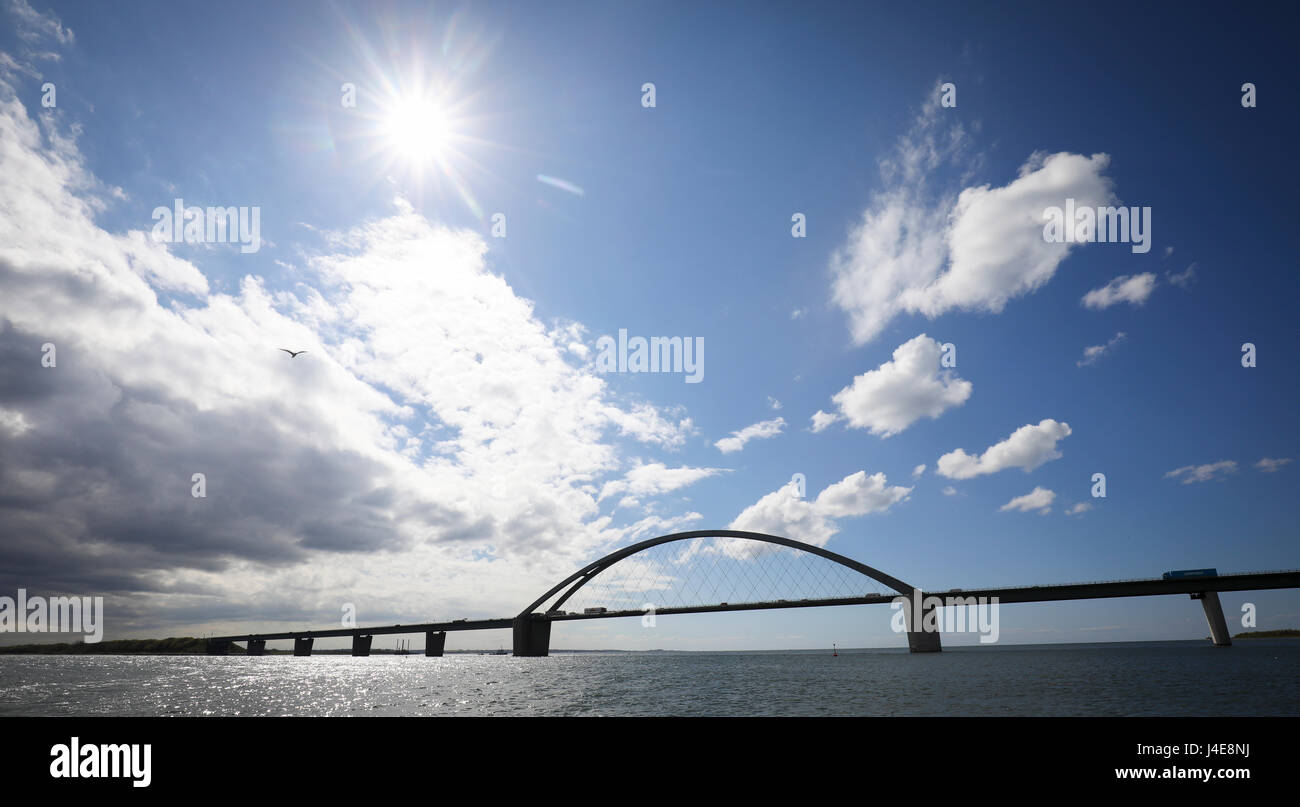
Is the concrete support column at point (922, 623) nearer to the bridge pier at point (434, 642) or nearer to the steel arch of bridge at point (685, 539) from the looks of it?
the steel arch of bridge at point (685, 539)

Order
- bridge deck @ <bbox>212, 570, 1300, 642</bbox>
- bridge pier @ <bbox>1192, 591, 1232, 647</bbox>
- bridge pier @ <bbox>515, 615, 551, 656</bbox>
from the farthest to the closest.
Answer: bridge pier @ <bbox>515, 615, 551, 656</bbox> → bridge pier @ <bbox>1192, 591, 1232, 647</bbox> → bridge deck @ <bbox>212, 570, 1300, 642</bbox>

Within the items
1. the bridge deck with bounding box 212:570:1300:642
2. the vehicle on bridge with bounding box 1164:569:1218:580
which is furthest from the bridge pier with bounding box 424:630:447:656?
the vehicle on bridge with bounding box 1164:569:1218:580

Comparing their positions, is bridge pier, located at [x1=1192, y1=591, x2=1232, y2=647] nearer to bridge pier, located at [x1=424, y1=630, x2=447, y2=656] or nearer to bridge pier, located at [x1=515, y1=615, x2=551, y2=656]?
bridge pier, located at [x1=515, y1=615, x2=551, y2=656]

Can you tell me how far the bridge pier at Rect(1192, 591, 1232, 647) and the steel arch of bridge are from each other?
53768 mm

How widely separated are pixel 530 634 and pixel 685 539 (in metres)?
52.8

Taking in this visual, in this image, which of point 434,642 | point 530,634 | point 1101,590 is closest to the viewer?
point 1101,590

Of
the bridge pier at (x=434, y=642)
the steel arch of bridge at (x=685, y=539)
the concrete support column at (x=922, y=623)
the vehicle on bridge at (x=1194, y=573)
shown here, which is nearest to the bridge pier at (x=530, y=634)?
the steel arch of bridge at (x=685, y=539)

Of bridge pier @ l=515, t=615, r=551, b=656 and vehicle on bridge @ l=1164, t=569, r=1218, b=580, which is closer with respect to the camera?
vehicle on bridge @ l=1164, t=569, r=1218, b=580

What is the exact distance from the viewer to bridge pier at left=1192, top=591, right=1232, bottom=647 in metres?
113

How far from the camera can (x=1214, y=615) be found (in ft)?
381

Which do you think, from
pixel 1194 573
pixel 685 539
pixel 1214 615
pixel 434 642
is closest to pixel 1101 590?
pixel 1194 573

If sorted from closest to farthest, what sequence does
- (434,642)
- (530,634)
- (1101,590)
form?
(1101,590), (530,634), (434,642)

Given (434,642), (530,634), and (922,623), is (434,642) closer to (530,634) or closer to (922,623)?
(530,634)
